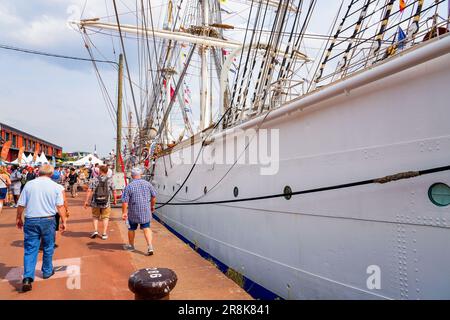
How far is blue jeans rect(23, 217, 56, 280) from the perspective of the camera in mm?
3686

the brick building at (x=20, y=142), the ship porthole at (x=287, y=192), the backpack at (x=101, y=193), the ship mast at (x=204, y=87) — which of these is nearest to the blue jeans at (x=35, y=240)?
the backpack at (x=101, y=193)

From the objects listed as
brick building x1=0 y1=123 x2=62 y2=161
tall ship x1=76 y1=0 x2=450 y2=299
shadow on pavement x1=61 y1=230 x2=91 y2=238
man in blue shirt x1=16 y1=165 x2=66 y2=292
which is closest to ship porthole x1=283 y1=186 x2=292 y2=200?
tall ship x1=76 y1=0 x2=450 y2=299

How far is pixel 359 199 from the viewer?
309 centimetres

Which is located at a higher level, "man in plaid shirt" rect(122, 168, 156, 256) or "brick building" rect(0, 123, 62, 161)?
"brick building" rect(0, 123, 62, 161)

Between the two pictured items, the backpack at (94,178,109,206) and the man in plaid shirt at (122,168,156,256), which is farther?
the backpack at (94,178,109,206)

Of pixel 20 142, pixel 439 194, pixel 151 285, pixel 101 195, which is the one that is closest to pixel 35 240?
pixel 151 285

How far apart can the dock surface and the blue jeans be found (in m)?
0.23

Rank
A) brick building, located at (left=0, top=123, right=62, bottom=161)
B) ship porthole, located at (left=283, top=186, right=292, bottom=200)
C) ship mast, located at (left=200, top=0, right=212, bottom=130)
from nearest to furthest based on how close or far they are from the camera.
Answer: ship porthole, located at (left=283, top=186, right=292, bottom=200)
ship mast, located at (left=200, top=0, right=212, bottom=130)
brick building, located at (left=0, top=123, right=62, bottom=161)

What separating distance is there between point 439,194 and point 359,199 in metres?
0.69
